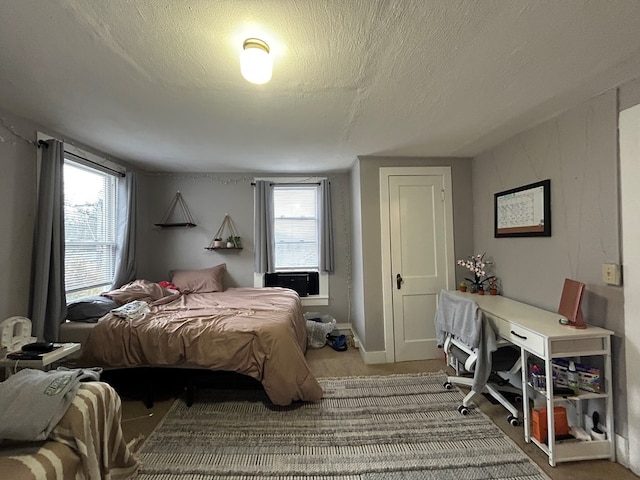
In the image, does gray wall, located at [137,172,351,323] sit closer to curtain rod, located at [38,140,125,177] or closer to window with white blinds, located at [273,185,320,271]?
window with white blinds, located at [273,185,320,271]

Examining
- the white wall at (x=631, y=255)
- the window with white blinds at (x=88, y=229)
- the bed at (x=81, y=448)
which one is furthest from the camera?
the window with white blinds at (x=88, y=229)

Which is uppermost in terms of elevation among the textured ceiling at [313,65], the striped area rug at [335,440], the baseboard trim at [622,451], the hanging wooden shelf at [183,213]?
the textured ceiling at [313,65]

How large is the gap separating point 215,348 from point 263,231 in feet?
6.49

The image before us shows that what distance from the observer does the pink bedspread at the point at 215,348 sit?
2.11m

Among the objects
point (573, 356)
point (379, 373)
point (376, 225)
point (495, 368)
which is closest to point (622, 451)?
point (573, 356)

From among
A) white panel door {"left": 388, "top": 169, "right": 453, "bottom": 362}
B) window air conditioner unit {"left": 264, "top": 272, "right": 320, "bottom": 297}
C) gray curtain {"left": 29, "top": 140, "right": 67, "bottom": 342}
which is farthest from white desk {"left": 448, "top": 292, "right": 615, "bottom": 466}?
gray curtain {"left": 29, "top": 140, "right": 67, "bottom": 342}

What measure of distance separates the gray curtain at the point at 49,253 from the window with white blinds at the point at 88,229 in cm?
35

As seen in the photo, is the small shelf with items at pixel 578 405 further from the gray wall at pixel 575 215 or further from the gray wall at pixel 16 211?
the gray wall at pixel 16 211

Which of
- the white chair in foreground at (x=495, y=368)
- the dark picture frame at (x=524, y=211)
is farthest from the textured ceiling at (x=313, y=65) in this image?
the white chair in foreground at (x=495, y=368)

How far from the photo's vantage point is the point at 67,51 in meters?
1.39

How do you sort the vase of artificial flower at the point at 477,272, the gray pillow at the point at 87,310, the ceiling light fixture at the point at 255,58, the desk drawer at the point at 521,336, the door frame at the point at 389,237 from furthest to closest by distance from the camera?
the door frame at the point at 389,237
the vase of artificial flower at the point at 477,272
the gray pillow at the point at 87,310
the desk drawer at the point at 521,336
the ceiling light fixture at the point at 255,58

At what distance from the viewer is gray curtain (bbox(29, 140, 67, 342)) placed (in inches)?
85.2

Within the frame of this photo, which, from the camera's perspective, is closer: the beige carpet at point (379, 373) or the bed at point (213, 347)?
the beige carpet at point (379, 373)

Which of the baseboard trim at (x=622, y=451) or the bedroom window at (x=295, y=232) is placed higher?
the bedroom window at (x=295, y=232)
